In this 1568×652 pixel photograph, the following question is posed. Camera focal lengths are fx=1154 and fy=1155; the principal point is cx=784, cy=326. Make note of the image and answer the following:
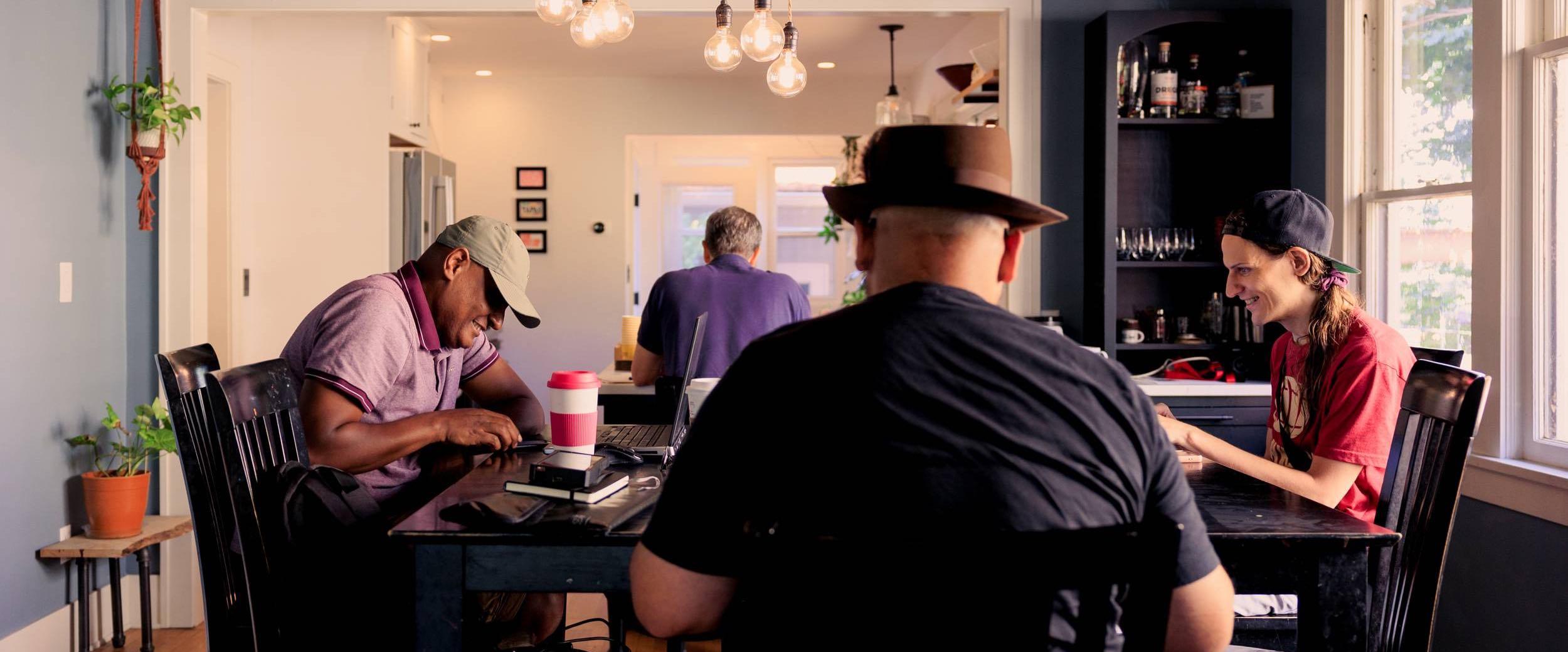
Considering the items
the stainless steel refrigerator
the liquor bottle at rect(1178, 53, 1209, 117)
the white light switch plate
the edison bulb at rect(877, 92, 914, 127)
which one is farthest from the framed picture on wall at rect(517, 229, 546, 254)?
the liquor bottle at rect(1178, 53, 1209, 117)

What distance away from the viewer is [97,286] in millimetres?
3502

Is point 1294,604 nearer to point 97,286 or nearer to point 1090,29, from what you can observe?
point 1090,29

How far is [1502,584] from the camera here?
2686mm

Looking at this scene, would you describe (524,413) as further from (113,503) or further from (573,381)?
(113,503)

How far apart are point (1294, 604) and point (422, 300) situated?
5.80ft

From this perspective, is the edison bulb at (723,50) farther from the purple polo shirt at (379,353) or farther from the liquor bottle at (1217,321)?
the liquor bottle at (1217,321)

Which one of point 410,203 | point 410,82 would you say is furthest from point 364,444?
point 410,82

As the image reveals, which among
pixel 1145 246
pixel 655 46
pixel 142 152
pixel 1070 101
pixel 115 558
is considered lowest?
pixel 115 558

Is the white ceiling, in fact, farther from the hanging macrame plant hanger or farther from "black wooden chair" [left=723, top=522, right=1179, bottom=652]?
"black wooden chair" [left=723, top=522, right=1179, bottom=652]

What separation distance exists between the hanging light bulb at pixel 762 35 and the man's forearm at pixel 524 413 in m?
0.98

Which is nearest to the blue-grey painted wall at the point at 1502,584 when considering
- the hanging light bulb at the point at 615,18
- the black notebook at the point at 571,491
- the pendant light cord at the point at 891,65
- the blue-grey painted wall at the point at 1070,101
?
the blue-grey painted wall at the point at 1070,101

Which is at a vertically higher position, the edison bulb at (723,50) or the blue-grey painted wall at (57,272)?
the edison bulb at (723,50)

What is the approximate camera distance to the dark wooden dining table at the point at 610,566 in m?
1.58

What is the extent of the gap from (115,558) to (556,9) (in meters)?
2.10
